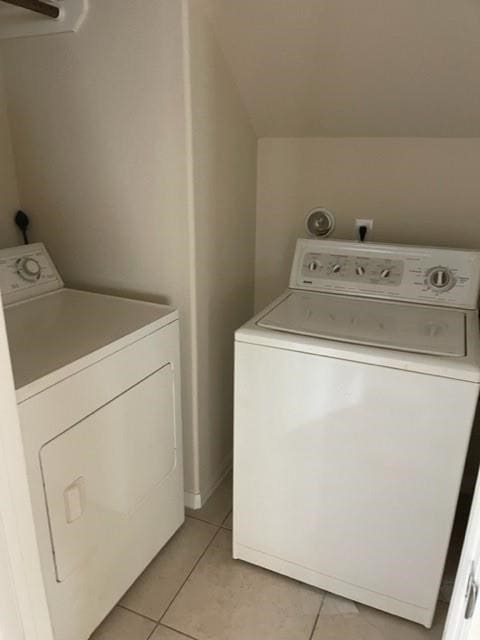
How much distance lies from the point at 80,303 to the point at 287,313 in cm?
71

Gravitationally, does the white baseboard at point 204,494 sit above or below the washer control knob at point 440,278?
below

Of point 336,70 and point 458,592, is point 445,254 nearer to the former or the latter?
point 336,70

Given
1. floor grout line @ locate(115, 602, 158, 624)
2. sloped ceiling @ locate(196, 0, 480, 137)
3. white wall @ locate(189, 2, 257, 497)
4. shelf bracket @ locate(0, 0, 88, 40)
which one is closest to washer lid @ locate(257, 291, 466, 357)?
white wall @ locate(189, 2, 257, 497)

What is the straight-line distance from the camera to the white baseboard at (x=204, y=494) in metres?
1.93

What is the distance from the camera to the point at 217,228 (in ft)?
5.75

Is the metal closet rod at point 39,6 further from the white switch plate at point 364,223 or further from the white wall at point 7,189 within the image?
the white switch plate at point 364,223

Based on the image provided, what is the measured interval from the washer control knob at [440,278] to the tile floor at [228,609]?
1022 mm

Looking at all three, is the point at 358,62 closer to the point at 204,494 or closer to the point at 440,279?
the point at 440,279

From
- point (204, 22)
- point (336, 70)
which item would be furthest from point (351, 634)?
point (204, 22)

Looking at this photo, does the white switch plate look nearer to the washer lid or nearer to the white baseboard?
the washer lid

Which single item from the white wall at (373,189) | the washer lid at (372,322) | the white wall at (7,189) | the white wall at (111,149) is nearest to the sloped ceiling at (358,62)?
the white wall at (373,189)

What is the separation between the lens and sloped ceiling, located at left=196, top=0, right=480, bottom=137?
4.50ft

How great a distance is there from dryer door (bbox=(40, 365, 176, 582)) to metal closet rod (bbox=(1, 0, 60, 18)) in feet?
3.71

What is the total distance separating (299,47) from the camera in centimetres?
153
